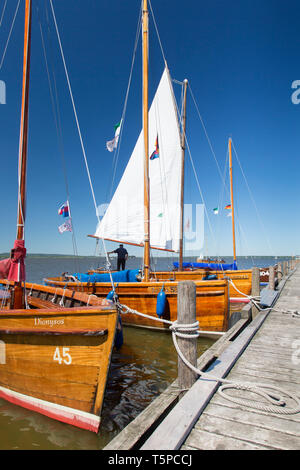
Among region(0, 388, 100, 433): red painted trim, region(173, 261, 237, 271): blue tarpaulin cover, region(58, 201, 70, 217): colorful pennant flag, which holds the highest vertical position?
region(58, 201, 70, 217): colorful pennant flag

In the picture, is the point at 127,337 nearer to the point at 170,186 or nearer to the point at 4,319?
the point at 4,319

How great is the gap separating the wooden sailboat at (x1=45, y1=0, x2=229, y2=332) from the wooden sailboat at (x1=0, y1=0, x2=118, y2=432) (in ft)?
18.0

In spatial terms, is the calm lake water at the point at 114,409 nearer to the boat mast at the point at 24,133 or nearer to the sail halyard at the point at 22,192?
the sail halyard at the point at 22,192

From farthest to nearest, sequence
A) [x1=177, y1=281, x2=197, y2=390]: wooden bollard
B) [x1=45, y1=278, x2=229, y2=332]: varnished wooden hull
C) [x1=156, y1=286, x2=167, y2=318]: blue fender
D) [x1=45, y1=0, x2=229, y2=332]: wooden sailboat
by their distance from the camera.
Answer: [x1=45, y1=0, x2=229, y2=332]: wooden sailboat, [x1=156, y1=286, x2=167, y2=318]: blue fender, [x1=45, y1=278, x2=229, y2=332]: varnished wooden hull, [x1=177, y1=281, x2=197, y2=390]: wooden bollard

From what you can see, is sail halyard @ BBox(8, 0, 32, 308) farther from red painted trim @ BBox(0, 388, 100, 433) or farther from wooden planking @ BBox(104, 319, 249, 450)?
wooden planking @ BBox(104, 319, 249, 450)

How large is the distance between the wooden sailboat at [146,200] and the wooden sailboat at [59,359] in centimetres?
550

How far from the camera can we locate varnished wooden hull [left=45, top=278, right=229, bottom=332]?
8.99m

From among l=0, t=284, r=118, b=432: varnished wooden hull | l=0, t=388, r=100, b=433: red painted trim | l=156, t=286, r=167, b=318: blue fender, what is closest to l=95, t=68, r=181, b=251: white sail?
l=156, t=286, r=167, b=318: blue fender

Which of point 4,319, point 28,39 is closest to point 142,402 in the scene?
point 4,319

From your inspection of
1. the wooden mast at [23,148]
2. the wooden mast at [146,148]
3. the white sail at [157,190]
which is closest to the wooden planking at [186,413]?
the wooden mast at [23,148]

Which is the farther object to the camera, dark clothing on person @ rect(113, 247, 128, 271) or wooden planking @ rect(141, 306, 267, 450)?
dark clothing on person @ rect(113, 247, 128, 271)

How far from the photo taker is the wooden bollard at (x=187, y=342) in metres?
3.49

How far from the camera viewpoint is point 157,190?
1678 cm
